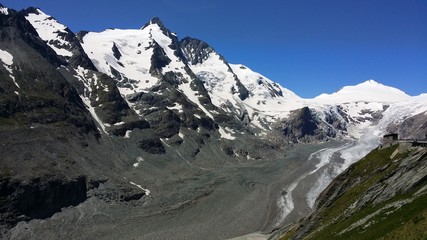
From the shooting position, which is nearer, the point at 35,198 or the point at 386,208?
the point at 386,208

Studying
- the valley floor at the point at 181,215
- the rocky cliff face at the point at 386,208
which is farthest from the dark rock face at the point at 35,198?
the rocky cliff face at the point at 386,208

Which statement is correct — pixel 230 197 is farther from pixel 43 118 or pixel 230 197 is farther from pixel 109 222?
pixel 43 118

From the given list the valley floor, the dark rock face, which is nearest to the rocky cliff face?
the valley floor

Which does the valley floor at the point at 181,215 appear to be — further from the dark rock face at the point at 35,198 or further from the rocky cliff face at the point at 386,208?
the rocky cliff face at the point at 386,208

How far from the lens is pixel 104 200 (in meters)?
160

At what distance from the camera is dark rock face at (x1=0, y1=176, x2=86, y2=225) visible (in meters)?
131

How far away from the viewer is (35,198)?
14050 cm

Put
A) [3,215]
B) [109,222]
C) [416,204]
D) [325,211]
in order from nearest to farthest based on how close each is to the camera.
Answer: [416,204], [325,211], [3,215], [109,222]

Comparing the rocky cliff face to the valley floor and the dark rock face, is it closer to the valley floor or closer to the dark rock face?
the valley floor

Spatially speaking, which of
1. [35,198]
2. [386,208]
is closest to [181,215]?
[35,198]

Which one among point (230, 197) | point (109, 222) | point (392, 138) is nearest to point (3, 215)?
point (109, 222)

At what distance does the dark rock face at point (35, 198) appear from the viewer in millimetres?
130625

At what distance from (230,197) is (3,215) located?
8753 centimetres

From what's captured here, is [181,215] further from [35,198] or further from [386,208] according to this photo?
[386,208]
